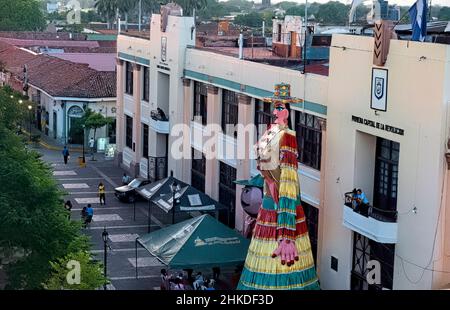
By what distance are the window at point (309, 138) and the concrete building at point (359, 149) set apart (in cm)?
3

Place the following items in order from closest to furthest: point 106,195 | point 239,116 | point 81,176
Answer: point 239,116 → point 106,195 → point 81,176

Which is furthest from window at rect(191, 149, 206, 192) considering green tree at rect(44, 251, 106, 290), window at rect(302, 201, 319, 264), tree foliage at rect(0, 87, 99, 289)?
green tree at rect(44, 251, 106, 290)

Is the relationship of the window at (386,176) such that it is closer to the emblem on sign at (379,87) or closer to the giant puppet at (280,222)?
the emblem on sign at (379,87)

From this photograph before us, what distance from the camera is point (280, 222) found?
25141 millimetres

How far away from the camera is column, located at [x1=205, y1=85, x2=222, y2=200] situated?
→ 3888cm

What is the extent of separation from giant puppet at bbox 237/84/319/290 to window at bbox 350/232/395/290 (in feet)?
6.86

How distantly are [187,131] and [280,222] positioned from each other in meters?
17.5

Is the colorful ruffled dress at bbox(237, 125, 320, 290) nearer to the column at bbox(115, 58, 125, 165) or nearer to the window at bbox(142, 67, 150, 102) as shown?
the window at bbox(142, 67, 150, 102)

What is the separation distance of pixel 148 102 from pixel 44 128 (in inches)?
809

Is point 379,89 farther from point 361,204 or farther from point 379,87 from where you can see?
point 361,204

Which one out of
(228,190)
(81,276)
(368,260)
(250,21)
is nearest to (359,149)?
(368,260)
